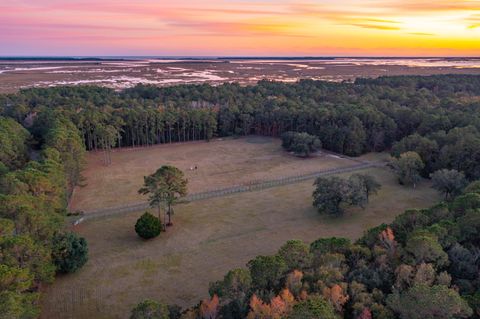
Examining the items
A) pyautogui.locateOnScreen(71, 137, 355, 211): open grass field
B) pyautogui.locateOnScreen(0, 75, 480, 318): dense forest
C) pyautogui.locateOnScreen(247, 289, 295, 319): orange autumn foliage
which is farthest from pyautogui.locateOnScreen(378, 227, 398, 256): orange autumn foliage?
pyautogui.locateOnScreen(71, 137, 355, 211): open grass field

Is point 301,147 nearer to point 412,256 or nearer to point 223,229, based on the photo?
point 223,229

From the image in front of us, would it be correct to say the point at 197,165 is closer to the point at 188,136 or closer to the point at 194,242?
the point at 188,136

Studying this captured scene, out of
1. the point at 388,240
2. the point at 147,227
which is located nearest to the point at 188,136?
the point at 147,227

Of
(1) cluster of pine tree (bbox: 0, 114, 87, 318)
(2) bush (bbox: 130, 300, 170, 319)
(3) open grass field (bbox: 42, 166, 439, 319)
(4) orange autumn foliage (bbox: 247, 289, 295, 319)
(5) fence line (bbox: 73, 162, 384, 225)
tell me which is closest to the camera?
(4) orange autumn foliage (bbox: 247, 289, 295, 319)

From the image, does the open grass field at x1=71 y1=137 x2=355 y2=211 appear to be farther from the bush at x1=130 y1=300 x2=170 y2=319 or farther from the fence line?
the bush at x1=130 y1=300 x2=170 y2=319

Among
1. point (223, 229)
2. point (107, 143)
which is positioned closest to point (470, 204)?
point (223, 229)
